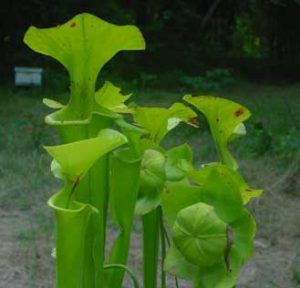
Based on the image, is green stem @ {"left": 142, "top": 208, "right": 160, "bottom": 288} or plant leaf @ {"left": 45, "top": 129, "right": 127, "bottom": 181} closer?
plant leaf @ {"left": 45, "top": 129, "right": 127, "bottom": 181}

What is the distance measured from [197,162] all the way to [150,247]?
4250 millimetres

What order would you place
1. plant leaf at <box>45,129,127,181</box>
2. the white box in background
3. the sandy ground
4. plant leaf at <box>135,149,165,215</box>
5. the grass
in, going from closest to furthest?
plant leaf at <box>45,129,127,181</box>, plant leaf at <box>135,149,165,215</box>, the sandy ground, the grass, the white box in background

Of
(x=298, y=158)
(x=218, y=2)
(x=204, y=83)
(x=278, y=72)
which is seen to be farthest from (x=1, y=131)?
(x=218, y=2)

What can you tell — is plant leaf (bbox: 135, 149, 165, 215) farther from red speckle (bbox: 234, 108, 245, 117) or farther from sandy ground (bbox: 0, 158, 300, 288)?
sandy ground (bbox: 0, 158, 300, 288)

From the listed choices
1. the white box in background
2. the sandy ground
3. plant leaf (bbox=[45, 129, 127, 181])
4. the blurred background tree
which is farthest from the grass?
the blurred background tree

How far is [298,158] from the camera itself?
4531 millimetres

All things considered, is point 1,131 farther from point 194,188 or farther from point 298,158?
point 194,188

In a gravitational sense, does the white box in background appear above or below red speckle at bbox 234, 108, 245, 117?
below

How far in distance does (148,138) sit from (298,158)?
12.7 ft

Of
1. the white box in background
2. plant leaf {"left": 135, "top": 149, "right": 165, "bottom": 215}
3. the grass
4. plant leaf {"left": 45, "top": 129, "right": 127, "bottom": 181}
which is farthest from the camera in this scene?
the white box in background

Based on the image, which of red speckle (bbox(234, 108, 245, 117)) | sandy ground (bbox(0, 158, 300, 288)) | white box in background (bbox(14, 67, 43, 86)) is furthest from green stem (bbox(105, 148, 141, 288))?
white box in background (bbox(14, 67, 43, 86))

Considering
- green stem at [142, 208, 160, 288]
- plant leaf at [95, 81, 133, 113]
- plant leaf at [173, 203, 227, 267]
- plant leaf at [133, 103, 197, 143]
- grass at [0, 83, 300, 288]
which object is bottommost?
grass at [0, 83, 300, 288]

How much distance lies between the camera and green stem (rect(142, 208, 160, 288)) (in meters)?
0.73

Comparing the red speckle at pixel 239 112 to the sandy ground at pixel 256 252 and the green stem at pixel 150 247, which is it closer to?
the green stem at pixel 150 247
